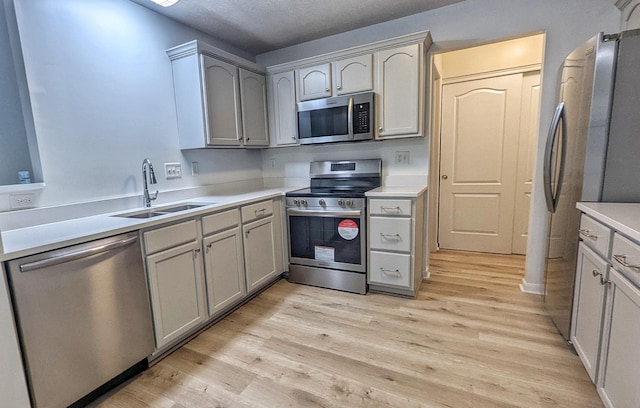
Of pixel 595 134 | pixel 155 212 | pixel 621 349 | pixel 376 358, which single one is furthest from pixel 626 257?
pixel 155 212

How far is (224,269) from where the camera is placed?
2225mm

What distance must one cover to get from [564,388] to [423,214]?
1588mm

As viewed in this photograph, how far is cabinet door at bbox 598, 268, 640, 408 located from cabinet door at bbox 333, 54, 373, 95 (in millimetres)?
2109

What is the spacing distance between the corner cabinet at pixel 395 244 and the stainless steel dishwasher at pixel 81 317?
66.1 inches

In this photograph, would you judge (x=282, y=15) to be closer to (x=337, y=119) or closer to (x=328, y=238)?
(x=337, y=119)

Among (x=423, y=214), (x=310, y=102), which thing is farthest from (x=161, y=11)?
(x=423, y=214)

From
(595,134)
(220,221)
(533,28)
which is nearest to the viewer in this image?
(595,134)

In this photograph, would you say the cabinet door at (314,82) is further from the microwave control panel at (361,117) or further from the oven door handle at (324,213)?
the oven door handle at (324,213)

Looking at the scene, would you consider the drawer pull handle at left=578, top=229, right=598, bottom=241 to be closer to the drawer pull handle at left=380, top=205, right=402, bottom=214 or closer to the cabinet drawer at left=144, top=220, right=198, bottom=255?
the drawer pull handle at left=380, top=205, right=402, bottom=214

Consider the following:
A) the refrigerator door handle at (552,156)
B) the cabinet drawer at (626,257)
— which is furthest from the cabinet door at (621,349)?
the refrigerator door handle at (552,156)

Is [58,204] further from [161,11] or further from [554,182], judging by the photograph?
[554,182]

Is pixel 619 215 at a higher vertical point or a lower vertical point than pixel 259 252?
higher

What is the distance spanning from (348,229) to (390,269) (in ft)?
1.58

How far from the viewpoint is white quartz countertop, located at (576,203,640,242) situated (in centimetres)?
113
